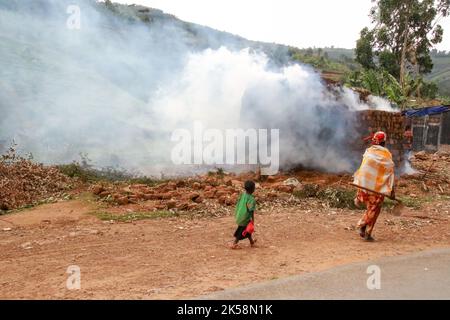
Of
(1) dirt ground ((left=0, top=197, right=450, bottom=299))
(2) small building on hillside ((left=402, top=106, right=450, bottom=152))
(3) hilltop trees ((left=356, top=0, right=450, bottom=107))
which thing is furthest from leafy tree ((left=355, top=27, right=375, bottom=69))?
(1) dirt ground ((left=0, top=197, right=450, bottom=299))

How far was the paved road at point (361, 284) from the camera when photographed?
4.23 metres

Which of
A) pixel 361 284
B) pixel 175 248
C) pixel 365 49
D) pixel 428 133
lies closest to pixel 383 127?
pixel 175 248

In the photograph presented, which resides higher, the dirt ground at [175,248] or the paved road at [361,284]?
the paved road at [361,284]

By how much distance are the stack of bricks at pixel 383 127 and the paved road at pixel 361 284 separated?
6.12 meters

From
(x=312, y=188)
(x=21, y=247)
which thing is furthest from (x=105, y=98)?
(x=21, y=247)

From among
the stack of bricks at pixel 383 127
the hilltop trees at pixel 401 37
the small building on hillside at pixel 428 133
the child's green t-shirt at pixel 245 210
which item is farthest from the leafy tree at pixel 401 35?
the child's green t-shirt at pixel 245 210

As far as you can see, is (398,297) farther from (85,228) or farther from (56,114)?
(56,114)

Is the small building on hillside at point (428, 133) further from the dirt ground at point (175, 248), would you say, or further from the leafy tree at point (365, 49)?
the dirt ground at point (175, 248)

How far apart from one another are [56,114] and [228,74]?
5.25 m

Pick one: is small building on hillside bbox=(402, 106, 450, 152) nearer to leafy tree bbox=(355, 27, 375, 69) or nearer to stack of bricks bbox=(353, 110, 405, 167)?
leafy tree bbox=(355, 27, 375, 69)

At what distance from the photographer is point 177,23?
57.7 ft

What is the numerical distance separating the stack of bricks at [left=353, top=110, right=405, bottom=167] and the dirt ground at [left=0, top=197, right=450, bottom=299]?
2.96 m

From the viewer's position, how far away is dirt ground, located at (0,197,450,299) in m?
4.63

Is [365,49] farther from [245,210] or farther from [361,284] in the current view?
[361,284]
